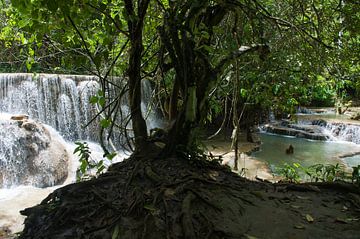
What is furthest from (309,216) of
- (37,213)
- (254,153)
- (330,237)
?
(254,153)

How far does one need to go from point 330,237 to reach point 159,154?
1413 mm

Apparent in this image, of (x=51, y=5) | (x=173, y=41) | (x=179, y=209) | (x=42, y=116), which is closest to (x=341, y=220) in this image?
(x=179, y=209)

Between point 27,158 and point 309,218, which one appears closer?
point 309,218

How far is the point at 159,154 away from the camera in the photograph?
2846 millimetres

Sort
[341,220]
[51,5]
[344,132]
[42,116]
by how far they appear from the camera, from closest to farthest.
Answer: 1. [51,5]
2. [341,220]
3. [42,116]
4. [344,132]

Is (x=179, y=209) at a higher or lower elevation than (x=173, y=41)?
lower

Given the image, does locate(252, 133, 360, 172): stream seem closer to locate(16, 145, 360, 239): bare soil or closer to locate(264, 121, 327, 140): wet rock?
locate(264, 121, 327, 140): wet rock

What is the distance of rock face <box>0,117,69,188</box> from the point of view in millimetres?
7262

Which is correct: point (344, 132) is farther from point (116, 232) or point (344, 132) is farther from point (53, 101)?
point (116, 232)

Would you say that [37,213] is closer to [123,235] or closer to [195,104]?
[123,235]

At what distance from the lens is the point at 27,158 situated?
751 cm

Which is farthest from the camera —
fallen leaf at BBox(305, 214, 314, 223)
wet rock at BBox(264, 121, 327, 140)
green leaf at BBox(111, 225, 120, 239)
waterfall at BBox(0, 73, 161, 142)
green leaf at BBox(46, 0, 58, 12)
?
wet rock at BBox(264, 121, 327, 140)

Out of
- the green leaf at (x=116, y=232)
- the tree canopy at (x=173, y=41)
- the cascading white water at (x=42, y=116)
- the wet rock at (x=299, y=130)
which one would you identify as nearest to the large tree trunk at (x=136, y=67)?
the tree canopy at (x=173, y=41)

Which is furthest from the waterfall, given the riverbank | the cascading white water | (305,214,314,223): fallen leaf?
(305,214,314,223): fallen leaf
